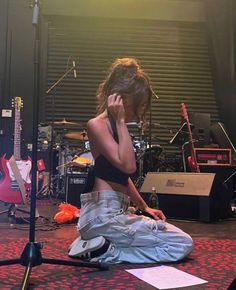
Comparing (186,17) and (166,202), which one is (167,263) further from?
(186,17)

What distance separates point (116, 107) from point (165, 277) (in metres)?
0.79

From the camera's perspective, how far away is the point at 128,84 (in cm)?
224

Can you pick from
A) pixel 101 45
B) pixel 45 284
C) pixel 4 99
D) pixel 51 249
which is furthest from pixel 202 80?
pixel 45 284

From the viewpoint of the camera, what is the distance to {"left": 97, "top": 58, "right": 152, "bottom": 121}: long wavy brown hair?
2244 mm

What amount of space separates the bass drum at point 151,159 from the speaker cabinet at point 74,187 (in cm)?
117

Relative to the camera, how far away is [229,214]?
434 cm

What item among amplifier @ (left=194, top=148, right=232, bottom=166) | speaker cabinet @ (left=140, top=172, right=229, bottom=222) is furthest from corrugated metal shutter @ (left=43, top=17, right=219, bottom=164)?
speaker cabinet @ (left=140, top=172, right=229, bottom=222)

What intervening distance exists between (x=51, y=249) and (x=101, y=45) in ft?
16.7

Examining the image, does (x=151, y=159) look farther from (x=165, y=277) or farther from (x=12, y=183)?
(x=165, y=277)

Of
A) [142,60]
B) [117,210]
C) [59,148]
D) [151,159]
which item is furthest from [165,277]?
[142,60]

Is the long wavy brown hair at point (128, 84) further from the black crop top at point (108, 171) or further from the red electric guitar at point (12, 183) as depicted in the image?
the red electric guitar at point (12, 183)

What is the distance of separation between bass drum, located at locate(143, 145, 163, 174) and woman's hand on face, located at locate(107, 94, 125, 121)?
12.1 feet

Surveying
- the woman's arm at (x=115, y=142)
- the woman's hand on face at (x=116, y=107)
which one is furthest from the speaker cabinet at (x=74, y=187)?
the woman's hand on face at (x=116, y=107)

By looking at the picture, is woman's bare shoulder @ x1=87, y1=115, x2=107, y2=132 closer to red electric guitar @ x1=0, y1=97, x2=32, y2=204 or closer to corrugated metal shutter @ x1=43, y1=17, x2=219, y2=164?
red electric guitar @ x1=0, y1=97, x2=32, y2=204
